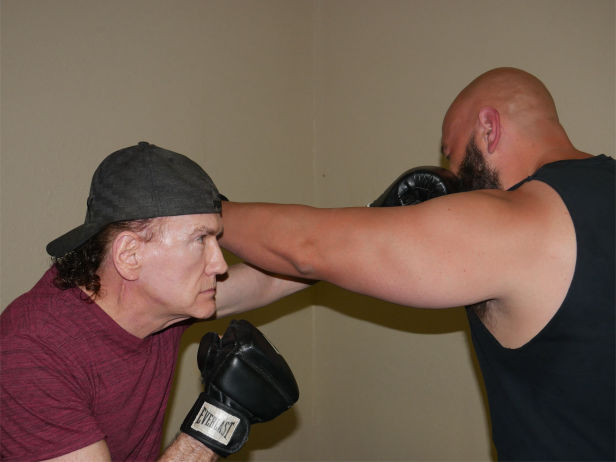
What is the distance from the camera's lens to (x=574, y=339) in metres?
1.30

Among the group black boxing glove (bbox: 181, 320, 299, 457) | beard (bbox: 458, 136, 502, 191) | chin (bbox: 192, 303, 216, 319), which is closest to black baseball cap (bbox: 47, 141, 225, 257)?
chin (bbox: 192, 303, 216, 319)

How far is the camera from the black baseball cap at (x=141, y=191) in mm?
1438

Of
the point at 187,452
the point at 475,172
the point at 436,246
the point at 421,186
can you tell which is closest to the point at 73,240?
the point at 187,452

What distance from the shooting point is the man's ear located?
1455mm

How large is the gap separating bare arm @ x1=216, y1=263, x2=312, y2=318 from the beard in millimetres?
666

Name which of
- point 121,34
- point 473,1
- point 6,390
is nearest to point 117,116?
point 121,34

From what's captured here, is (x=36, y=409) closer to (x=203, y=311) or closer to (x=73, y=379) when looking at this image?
(x=73, y=379)

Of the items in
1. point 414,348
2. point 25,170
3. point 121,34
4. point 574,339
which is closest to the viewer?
point 574,339

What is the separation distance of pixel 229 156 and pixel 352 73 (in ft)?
2.84

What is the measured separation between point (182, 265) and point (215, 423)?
1.36 feet

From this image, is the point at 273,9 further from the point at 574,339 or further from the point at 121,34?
the point at 574,339

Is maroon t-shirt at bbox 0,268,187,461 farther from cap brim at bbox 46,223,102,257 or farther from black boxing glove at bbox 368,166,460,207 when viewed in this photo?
black boxing glove at bbox 368,166,460,207

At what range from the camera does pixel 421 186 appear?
5.93 ft

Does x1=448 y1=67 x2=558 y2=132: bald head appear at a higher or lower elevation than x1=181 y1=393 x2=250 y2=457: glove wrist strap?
higher
